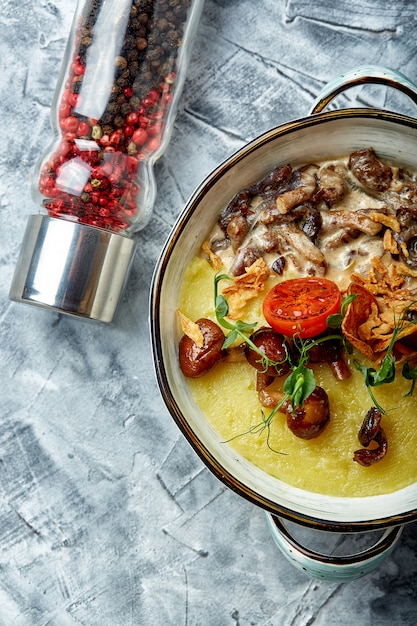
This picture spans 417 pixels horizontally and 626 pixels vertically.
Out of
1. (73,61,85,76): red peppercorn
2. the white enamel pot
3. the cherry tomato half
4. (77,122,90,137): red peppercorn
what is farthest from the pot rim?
(73,61,85,76): red peppercorn

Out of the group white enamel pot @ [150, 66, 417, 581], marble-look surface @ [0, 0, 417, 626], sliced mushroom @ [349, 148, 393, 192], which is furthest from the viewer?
marble-look surface @ [0, 0, 417, 626]

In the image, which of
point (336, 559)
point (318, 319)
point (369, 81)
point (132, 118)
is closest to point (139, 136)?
point (132, 118)

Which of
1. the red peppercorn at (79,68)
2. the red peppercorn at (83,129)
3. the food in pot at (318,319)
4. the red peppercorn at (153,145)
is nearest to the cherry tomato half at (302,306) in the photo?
the food in pot at (318,319)

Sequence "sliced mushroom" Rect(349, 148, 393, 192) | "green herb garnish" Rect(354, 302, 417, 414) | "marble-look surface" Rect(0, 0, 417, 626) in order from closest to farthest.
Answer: "green herb garnish" Rect(354, 302, 417, 414), "sliced mushroom" Rect(349, 148, 393, 192), "marble-look surface" Rect(0, 0, 417, 626)

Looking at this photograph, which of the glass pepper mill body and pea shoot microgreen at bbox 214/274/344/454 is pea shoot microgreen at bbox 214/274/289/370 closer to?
pea shoot microgreen at bbox 214/274/344/454

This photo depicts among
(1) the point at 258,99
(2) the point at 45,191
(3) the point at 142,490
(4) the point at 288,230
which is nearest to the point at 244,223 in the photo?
(4) the point at 288,230

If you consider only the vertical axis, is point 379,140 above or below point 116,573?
above

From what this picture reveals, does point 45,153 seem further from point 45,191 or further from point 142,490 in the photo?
point 142,490
